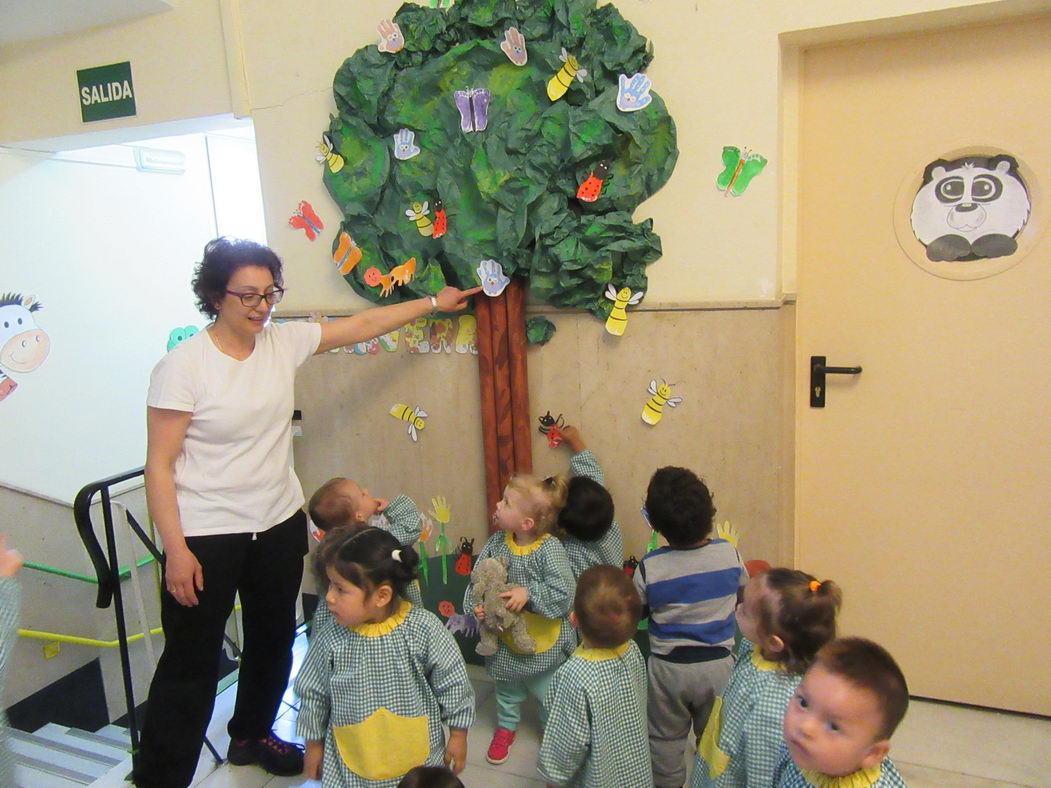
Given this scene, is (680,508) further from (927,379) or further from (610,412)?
(927,379)

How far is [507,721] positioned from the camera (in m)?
2.23

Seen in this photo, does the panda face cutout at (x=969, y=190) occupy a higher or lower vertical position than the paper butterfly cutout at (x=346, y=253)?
higher

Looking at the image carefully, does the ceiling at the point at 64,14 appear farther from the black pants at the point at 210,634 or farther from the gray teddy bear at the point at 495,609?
the gray teddy bear at the point at 495,609

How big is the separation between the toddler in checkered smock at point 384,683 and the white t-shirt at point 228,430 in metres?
0.39

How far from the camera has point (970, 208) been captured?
2.11 meters

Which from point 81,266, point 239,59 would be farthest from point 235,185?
point 239,59

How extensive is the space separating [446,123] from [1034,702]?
2526mm

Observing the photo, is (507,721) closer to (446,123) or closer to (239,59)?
(446,123)

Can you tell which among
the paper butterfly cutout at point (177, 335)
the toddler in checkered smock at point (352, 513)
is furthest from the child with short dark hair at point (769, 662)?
the paper butterfly cutout at point (177, 335)

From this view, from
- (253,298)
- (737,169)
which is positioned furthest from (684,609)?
(253,298)

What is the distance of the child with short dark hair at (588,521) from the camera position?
84.8 inches

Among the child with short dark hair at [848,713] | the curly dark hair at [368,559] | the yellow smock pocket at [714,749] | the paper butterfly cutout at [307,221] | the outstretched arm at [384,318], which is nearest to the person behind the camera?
the child with short dark hair at [848,713]

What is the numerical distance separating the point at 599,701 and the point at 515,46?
69.4 inches

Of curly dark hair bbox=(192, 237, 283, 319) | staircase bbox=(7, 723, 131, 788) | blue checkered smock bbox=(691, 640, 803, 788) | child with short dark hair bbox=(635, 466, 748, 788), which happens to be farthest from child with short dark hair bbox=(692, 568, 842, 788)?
staircase bbox=(7, 723, 131, 788)
